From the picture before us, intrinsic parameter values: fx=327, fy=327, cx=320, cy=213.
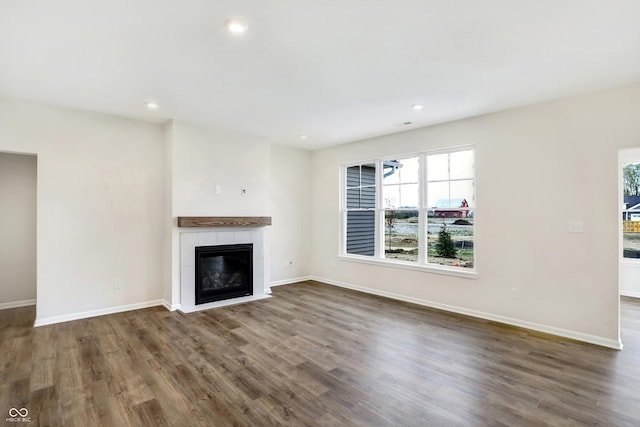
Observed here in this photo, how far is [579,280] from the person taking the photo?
3.47 meters

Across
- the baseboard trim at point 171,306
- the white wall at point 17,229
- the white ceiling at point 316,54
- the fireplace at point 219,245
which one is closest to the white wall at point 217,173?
the fireplace at point 219,245

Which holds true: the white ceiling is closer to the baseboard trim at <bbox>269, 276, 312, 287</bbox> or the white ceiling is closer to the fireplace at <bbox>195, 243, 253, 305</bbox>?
the fireplace at <bbox>195, 243, 253, 305</bbox>

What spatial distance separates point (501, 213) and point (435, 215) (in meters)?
0.93

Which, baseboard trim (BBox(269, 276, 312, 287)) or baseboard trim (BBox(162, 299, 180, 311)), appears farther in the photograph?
baseboard trim (BBox(269, 276, 312, 287))

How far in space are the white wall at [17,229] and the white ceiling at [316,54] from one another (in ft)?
4.89

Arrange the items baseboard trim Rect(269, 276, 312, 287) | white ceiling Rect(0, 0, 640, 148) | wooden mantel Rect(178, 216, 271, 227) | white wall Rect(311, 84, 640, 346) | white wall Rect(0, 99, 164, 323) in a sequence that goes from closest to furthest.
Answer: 1. white ceiling Rect(0, 0, 640, 148)
2. white wall Rect(311, 84, 640, 346)
3. white wall Rect(0, 99, 164, 323)
4. wooden mantel Rect(178, 216, 271, 227)
5. baseboard trim Rect(269, 276, 312, 287)

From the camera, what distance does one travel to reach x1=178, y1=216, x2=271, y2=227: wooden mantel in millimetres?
4461

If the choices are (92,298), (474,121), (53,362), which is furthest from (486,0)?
(92,298)

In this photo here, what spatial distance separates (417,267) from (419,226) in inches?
24.1

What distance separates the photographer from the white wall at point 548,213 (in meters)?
3.31

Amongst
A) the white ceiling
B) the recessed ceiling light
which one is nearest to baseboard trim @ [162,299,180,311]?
the white ceiling

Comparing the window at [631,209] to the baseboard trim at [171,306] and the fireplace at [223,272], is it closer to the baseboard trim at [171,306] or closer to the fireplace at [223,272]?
the fireplace at [223,272]
